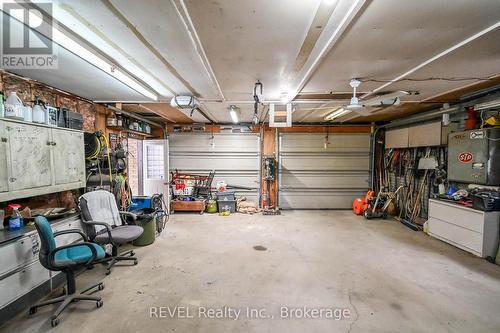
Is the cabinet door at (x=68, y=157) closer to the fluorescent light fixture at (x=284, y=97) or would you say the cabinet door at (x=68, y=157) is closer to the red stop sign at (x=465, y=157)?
the fluorescent light fixture at (x=284, y=97)

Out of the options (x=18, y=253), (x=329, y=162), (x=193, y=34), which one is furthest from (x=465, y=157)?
(x=18, y=253)

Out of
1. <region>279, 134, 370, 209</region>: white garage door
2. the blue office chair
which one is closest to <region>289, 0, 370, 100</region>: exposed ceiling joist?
the blue office chair

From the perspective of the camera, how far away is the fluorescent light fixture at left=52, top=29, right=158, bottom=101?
186cm

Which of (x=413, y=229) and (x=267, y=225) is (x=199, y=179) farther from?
(x=413, y=229)

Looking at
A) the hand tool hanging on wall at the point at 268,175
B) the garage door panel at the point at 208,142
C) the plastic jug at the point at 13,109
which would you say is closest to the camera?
the plastic jug at the point at 13,109

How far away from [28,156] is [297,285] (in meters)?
3.36

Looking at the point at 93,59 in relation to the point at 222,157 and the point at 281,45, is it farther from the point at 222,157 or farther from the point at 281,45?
the point at 222,157

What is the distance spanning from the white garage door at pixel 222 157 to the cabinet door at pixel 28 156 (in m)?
3.93

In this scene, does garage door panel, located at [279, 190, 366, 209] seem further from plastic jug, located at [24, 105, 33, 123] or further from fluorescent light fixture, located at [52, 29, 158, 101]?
plastic jug, located at [24, 105, 33, 123]

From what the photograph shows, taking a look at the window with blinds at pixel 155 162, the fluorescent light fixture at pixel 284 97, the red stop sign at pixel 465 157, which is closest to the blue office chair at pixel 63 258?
the fluorescent light fixture at pixel 284 97

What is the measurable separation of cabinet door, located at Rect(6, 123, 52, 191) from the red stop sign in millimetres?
6212

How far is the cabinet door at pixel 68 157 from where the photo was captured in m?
2.76

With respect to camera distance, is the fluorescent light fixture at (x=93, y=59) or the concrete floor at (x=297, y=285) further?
the concrete floor at (x=297, y=285)

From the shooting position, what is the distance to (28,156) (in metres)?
2.38
